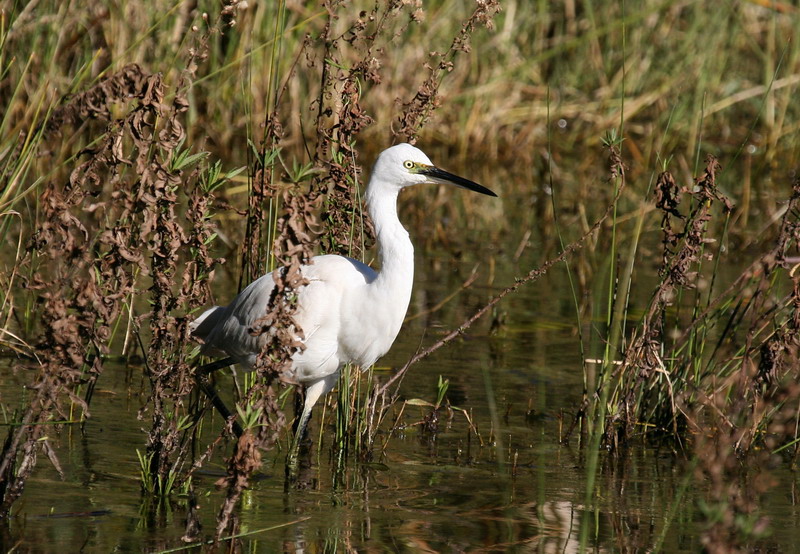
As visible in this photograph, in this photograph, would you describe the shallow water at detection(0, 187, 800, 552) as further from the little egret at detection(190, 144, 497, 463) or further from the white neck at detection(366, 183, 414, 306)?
the white neck at detection(366, 183, 414, 306)

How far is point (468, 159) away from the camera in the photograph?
9883 mm

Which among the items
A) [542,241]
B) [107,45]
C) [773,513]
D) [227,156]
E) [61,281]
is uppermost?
[107,45]

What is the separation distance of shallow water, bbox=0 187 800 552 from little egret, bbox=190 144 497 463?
0.39m

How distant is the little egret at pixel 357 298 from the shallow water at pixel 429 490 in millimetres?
394

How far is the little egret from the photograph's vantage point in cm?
411

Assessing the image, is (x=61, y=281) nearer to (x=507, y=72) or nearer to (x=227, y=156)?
(x=227, y=156)

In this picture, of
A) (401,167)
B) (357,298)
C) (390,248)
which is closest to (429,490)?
(357,298)

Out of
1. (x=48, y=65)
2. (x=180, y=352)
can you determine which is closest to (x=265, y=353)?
(x=180, y=352)

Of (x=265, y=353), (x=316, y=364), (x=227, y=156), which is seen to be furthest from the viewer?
(x=227, y=156)

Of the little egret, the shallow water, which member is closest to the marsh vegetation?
the shallow water

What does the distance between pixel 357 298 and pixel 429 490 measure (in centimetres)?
76

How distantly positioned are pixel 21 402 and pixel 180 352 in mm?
1275

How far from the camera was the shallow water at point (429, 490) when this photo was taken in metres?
3.38

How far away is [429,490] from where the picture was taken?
391 cm
